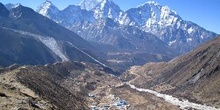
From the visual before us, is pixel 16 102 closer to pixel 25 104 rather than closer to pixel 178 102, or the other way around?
pixel 25 104

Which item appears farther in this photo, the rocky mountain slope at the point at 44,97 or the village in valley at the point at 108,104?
the village in valley at the point at 108,104

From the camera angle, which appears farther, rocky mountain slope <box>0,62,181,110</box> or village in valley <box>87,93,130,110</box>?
village in valley <box>87,93,130,110</box>

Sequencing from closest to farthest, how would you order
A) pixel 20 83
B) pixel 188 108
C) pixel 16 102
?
pixel 16 102 < pixel 20 83 < pixel 188 108

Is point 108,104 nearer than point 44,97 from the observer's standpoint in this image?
No

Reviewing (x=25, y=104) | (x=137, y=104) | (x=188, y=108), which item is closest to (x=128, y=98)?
(x=137, y=104)

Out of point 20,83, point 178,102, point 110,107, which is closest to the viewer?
point 20,83

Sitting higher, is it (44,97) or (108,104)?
(108,104)

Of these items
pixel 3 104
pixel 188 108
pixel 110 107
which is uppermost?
pixel 188 108

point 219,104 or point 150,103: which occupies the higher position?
point 219,104

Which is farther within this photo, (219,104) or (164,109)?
(219,104)
